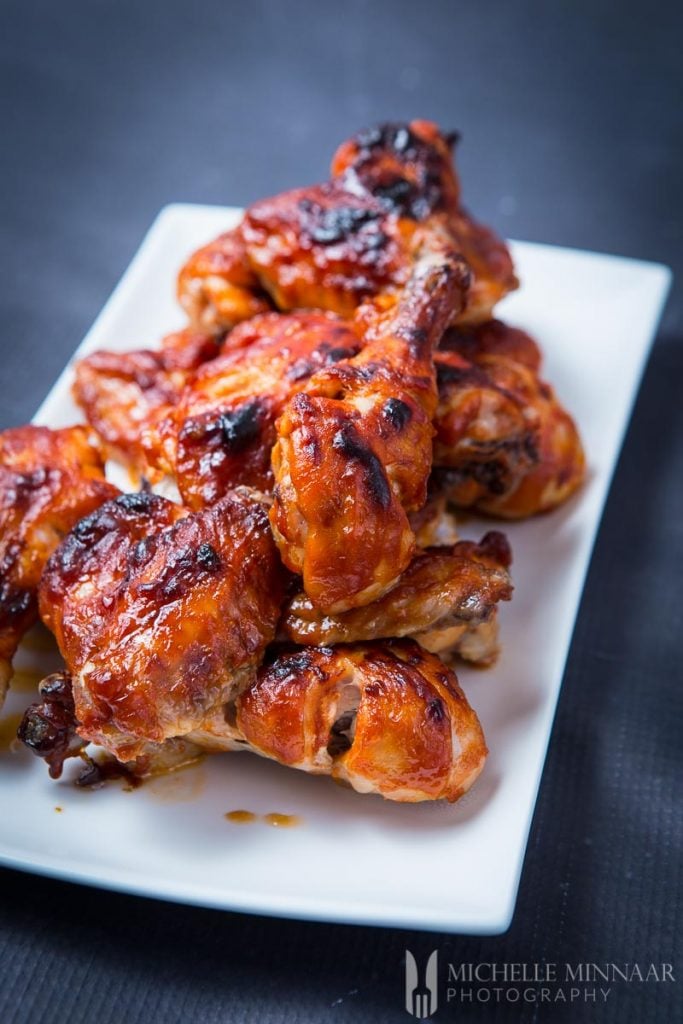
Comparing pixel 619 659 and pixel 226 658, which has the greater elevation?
pixel 226 658

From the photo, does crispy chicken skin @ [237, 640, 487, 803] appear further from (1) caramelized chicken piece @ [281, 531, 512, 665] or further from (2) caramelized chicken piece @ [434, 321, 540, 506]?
(2) caramelized chicken piece @ [434, 321, 540, 506]

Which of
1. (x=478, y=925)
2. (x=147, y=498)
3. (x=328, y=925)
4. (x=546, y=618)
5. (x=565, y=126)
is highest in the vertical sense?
(x=565, y=126)

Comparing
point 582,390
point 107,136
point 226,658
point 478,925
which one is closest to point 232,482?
point 226,658

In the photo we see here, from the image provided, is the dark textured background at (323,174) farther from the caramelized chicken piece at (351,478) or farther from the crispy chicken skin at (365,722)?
the caramelized chicken piece at (351,478)

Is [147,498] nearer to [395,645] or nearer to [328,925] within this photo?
[395,645]

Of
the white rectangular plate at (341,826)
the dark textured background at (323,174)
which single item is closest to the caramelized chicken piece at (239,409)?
the white rectangular plate at (341,826)

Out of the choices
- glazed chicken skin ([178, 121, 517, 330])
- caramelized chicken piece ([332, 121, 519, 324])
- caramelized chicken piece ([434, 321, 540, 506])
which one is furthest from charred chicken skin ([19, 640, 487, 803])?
caramelized chicken piece ([332, 121, 519, 324])
